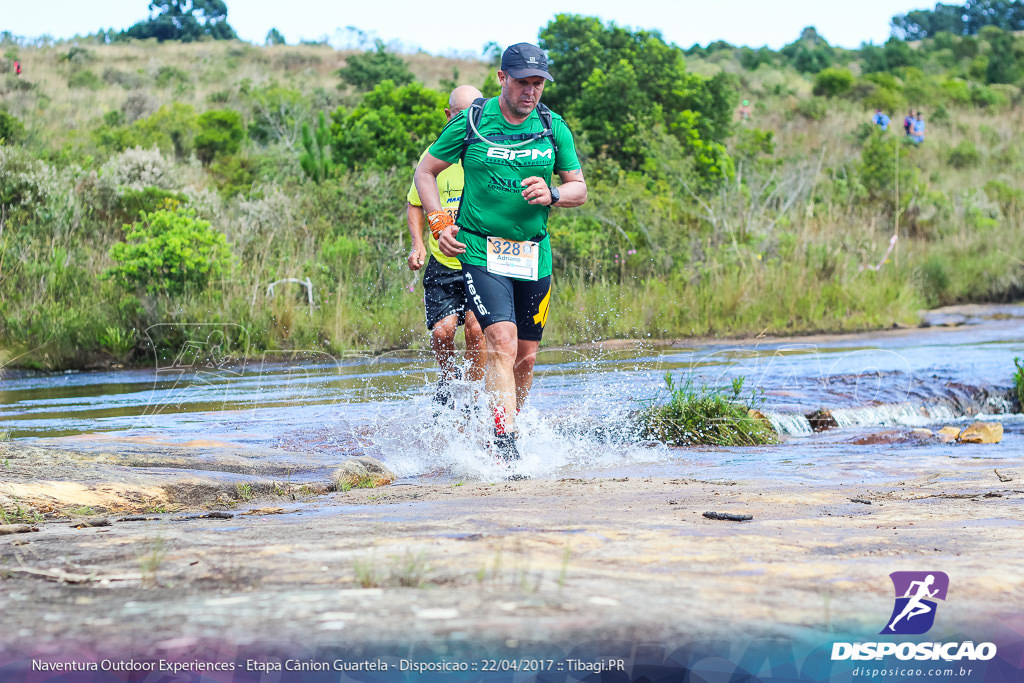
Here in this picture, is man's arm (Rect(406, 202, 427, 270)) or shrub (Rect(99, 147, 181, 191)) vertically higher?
shrub (Rect(99, 147, 181, 191))

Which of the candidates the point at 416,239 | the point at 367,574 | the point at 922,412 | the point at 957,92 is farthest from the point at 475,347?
the point at 957,92

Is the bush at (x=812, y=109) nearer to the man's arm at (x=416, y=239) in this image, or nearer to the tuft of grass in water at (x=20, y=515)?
the man's arm at (x=416, y=239)

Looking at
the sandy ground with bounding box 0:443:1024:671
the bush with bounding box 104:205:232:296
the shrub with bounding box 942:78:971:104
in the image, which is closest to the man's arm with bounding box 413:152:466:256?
the sandy ground with bounding box 0:443:1024:671

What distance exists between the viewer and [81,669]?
204 centimetres

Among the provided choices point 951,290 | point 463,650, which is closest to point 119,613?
point 463,650

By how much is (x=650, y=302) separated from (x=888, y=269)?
604 centimetres

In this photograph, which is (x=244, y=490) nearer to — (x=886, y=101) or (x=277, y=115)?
(x=277, y=115)

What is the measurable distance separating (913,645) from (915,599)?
8.2 inches

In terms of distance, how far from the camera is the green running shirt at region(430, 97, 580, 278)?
583 centimetres

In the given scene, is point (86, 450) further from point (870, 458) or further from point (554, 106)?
point (554, 106)

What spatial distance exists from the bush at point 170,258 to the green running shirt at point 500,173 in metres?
7.36

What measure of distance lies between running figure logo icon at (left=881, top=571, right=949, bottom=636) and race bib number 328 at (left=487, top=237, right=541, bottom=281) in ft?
11.8

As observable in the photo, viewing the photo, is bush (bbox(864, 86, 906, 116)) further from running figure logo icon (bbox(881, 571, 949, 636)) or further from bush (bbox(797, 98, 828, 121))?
running figure logo icon (bbox(881, 571, 949, 636))

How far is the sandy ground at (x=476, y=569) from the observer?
7.15ft
